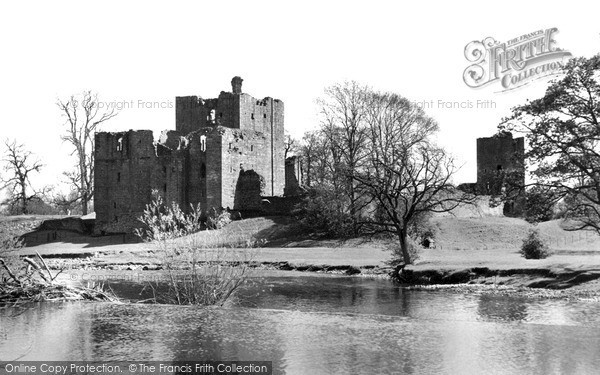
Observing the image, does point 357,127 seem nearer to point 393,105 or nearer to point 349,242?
point 393,105

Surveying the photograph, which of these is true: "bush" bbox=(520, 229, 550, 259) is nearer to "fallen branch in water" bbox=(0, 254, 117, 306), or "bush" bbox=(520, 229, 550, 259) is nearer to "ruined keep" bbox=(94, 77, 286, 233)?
"fallen branch in water" bbox=(0, 254, 117, 306)

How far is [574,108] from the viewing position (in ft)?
75.2

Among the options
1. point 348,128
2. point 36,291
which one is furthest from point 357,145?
point 36,291

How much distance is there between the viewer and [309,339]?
37.7 feet

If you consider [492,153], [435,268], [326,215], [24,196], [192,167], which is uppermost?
[492,153]

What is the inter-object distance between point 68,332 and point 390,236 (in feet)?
106

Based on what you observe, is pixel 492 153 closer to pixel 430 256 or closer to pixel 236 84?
pixel 236 84

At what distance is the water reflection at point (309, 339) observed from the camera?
9820mm

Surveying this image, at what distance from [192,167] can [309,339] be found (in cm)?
4601

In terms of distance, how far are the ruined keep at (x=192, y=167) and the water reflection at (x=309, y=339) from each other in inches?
1564

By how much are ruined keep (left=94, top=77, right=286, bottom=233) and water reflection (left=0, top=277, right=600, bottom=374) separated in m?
39.7

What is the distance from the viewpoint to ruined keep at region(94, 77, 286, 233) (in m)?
55.1

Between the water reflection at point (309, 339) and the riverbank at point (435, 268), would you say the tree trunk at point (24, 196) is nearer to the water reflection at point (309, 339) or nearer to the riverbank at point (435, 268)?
the riverbank at point (435, 268)

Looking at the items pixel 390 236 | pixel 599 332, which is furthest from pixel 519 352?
pixel 390 236
